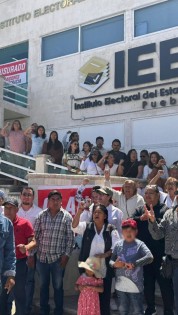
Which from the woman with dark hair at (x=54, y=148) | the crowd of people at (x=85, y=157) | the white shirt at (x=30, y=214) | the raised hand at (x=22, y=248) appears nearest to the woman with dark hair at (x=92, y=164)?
the crowd of people at (x=85, y=157)

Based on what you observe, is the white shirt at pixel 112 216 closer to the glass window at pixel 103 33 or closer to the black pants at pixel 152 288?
the black pants at pixel 152 288

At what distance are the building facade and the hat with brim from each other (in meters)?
8.42

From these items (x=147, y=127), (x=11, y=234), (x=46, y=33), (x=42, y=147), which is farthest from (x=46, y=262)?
(x=46, y=33)

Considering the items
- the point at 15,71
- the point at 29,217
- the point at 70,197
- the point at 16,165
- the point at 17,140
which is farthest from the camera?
the point at 15,71

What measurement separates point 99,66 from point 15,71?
406cm

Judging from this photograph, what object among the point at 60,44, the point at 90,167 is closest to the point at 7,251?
the point at 90,167

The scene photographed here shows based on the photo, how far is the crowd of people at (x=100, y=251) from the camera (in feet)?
16.1

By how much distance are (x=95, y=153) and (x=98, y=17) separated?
271 inches

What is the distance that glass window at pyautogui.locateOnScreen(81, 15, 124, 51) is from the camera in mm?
14898

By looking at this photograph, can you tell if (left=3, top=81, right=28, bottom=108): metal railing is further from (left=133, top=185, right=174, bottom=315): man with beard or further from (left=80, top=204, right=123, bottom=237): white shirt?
(left=133, top=185, right=174, bottom=315): man with beard

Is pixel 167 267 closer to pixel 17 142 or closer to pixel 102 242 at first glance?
pixel 102 242

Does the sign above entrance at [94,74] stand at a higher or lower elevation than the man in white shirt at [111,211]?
higher

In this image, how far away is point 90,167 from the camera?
10258 millimetres

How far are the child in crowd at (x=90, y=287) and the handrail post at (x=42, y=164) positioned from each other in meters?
5.38
